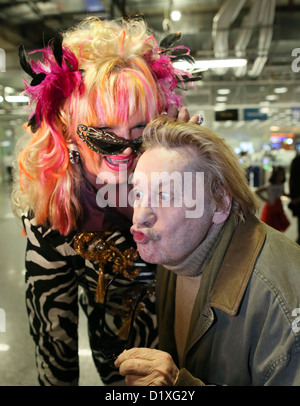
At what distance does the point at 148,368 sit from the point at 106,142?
1.75 feet

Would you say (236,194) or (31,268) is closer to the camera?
(236,194)

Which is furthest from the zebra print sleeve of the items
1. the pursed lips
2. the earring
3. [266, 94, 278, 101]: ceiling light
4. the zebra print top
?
[266, 94, 278, 101]: ceiling light

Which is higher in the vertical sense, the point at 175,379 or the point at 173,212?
the point at 173,212

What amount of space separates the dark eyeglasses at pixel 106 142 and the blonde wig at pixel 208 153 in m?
0.15

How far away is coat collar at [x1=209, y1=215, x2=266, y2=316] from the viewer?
71 cm

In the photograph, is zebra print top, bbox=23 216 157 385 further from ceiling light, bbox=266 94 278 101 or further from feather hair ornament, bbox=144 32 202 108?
ceiling light, bbox=266 94 278 101

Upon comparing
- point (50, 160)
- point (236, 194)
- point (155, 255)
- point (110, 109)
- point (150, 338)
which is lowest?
point (150, 338)

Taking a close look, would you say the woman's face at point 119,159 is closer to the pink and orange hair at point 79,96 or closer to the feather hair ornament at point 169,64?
the pink and orange hair at point 79,96

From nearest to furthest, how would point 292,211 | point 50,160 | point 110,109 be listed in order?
point 110,109 → point 50,160 → point 292,211

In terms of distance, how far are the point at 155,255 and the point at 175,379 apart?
0.25 meters

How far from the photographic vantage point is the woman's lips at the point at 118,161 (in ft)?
2.87

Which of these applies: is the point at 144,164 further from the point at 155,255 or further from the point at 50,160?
the point at 50,160
